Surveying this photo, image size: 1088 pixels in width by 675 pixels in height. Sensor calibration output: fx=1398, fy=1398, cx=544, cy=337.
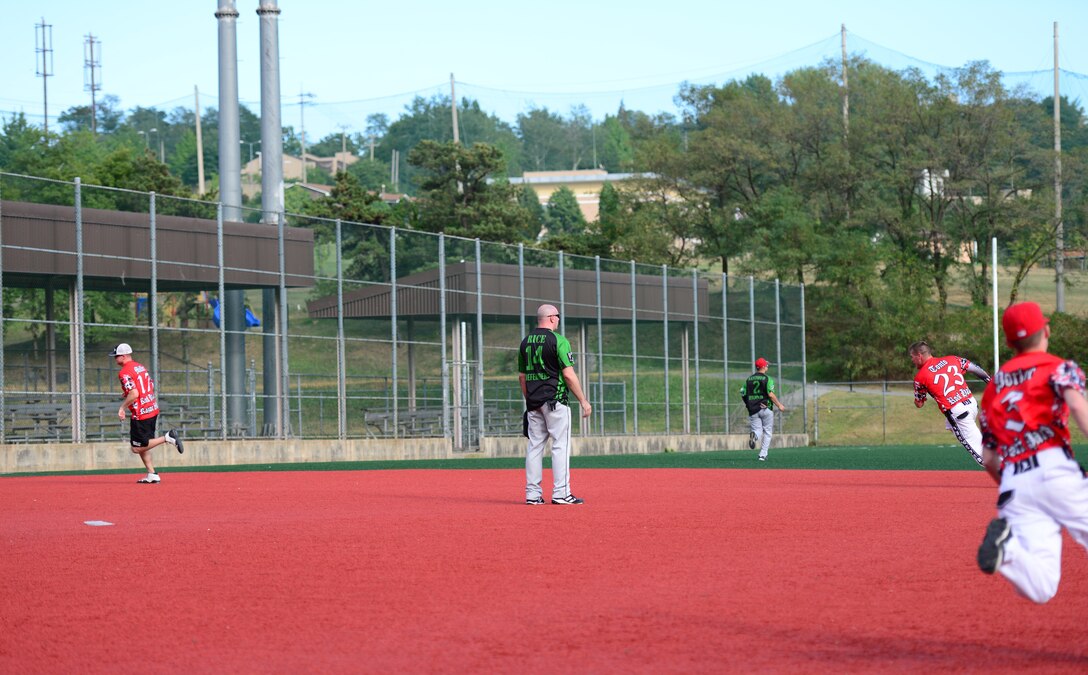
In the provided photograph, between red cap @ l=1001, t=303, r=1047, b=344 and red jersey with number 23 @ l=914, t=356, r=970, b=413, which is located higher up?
red cap @ l=1001, t=303, r=1047, b=344

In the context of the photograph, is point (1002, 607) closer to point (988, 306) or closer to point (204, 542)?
point (204, 542)

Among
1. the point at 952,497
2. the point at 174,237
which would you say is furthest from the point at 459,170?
the point at 952,497

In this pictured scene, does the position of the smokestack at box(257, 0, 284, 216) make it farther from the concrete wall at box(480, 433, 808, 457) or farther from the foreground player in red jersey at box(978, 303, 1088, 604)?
the foreground player in red jersey at box(978, 303, 1088, 604)

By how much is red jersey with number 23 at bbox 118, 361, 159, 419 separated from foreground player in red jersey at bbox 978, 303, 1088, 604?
1431cm

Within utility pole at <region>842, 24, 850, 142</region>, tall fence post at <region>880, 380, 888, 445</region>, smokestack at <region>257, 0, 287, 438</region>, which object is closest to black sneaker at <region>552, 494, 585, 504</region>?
smokestack at <region>257, 0, 287, 438</region>

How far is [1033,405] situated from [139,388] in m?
14.7

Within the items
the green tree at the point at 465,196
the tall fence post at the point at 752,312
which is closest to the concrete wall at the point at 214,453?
the tall fence post at the point at 752,312

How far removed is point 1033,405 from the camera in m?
5.95

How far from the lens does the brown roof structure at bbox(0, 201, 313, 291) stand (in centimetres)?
2559

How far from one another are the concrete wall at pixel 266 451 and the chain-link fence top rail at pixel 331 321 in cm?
51

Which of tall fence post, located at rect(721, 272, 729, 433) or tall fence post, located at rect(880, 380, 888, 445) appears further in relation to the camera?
tall fence post, located at rect(880, 380, 888, 445)

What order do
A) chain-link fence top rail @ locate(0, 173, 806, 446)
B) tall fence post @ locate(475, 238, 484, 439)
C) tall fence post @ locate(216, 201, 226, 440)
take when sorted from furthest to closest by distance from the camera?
1. tall fence post @ locate(475, 238, 484, 439)
2. tall fence post @ locate(216, 201, 226, 440)
3. chain-link fence top rail @ locate(0, 173, 806, 446)

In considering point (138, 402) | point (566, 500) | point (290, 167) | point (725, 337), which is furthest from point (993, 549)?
point (290, 167)

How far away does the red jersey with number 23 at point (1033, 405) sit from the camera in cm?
587
